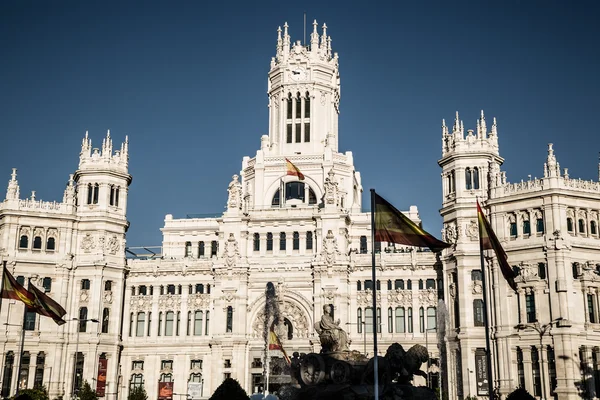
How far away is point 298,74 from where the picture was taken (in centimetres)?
10638

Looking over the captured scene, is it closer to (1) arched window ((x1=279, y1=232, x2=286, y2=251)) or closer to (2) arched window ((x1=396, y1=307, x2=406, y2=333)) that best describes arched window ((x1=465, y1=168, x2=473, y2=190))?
(2) arched window ((x1=396, y1=307, x2=406, y2=333))

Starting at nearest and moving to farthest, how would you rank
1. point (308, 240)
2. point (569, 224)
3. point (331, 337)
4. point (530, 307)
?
point (331, 337)
point (530, 307)
point (569, 224)
point (308, 240)

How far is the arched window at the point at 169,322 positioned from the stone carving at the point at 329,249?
18915 mm

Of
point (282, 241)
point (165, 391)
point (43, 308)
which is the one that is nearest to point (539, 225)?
point (282, 241)

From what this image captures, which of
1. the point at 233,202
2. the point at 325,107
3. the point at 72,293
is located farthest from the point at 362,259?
the point at 72,293

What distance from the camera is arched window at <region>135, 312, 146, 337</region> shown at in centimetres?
9188

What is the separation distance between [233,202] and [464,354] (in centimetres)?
3068

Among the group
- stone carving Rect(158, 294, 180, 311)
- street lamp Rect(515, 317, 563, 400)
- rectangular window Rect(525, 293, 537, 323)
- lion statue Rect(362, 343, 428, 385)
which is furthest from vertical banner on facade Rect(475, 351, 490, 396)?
lion statue Rect(362, 343, 428, 385)

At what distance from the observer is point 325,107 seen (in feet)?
344

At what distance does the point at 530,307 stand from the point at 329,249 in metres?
22.3

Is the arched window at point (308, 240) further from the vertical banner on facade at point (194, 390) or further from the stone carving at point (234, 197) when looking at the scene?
the vertical banner on facade at point (194, 390)

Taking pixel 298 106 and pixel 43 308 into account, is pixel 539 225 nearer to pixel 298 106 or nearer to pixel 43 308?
pixel 298 106

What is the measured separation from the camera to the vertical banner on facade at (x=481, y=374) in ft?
254

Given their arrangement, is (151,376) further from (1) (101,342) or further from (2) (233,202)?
(2) (233,202)
